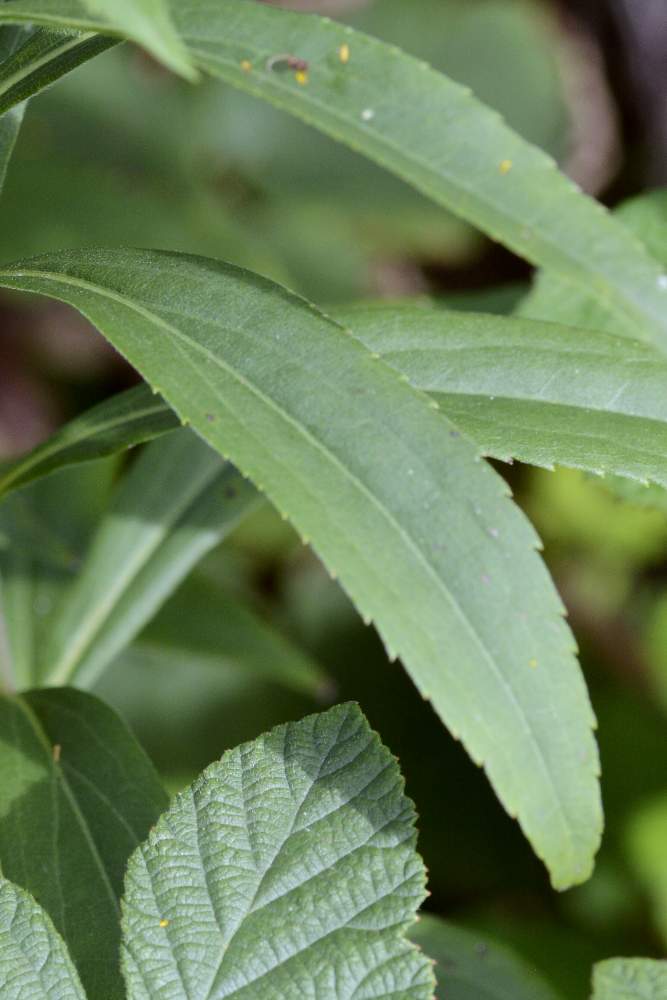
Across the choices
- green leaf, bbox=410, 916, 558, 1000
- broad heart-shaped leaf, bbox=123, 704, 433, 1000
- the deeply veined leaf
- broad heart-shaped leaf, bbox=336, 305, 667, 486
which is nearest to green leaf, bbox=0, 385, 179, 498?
broad heart-shaped leaf, bbox=336, 305, 667, 486

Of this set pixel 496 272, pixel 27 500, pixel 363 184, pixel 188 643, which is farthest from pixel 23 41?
pixel 496 272

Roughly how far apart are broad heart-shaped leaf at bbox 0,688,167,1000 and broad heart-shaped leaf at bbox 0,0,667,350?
0.46m

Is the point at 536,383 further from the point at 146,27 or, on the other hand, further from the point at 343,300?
the point at 343,300

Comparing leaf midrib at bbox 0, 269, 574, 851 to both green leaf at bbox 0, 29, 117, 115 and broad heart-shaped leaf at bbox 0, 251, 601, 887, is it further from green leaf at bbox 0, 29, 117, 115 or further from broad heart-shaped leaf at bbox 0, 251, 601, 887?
green leaf at bbox 0, 29, 117, 115

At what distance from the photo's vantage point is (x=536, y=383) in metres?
0.78

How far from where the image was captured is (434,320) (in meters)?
0.81

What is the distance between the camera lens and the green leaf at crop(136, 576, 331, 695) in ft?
4.28

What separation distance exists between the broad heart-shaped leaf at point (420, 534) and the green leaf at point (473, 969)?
1.55 ft

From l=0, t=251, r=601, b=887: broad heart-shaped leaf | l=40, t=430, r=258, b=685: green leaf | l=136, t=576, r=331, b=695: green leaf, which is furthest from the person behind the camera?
l=136, t=576, r=331, b=695: green leaf

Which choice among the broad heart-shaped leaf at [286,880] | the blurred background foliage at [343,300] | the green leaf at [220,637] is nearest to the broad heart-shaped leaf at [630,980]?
the broad heart-shaped leaf at [286,880]

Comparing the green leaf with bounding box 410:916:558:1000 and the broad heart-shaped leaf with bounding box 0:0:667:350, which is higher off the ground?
the broad heart-shaped leaf with bounding box 0:0:667:350

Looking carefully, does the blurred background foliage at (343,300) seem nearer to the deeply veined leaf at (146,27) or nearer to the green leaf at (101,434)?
the green leaf at (101,434)

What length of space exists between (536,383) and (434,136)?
19 centimetres

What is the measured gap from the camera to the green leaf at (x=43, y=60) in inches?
25.1
